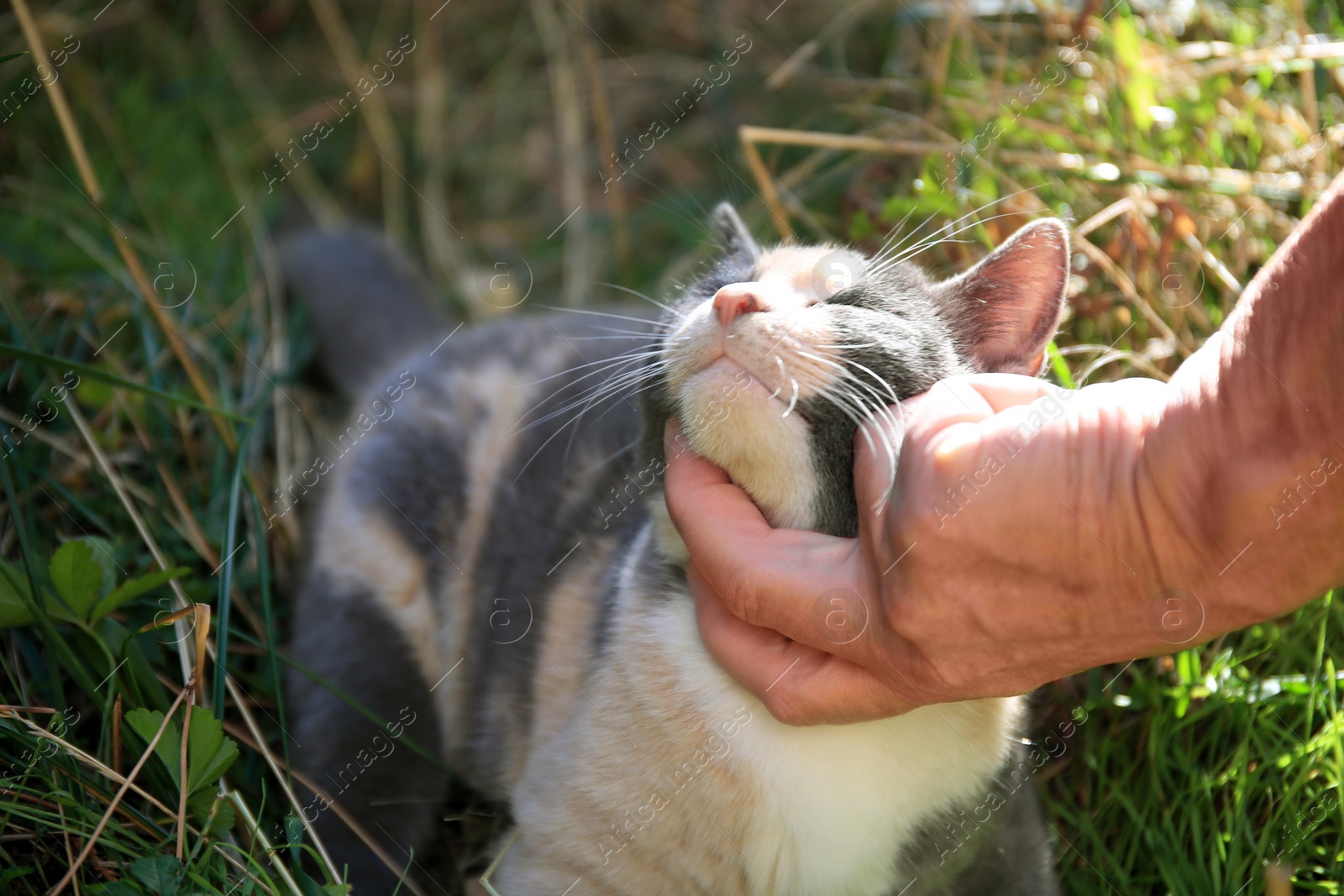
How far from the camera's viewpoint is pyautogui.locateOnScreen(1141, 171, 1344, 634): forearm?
0.92 metres

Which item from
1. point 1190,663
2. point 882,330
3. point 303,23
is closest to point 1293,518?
point 882,330

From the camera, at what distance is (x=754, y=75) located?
10.7 ft

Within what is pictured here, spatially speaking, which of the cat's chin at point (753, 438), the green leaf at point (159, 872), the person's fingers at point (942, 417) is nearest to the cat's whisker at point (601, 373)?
the cat's chin at point (753, 438)

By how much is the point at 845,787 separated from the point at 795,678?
0.19 m

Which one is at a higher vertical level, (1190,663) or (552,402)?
(552,402)

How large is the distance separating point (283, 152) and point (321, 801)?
2283 mm

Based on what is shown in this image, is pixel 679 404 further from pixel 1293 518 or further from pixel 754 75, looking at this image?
pixel 754 75

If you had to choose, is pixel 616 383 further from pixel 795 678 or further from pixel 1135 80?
pixel 1135 80

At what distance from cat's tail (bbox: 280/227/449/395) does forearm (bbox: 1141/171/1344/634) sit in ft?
6.30

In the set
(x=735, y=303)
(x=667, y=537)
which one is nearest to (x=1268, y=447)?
(x=735, y=303)
